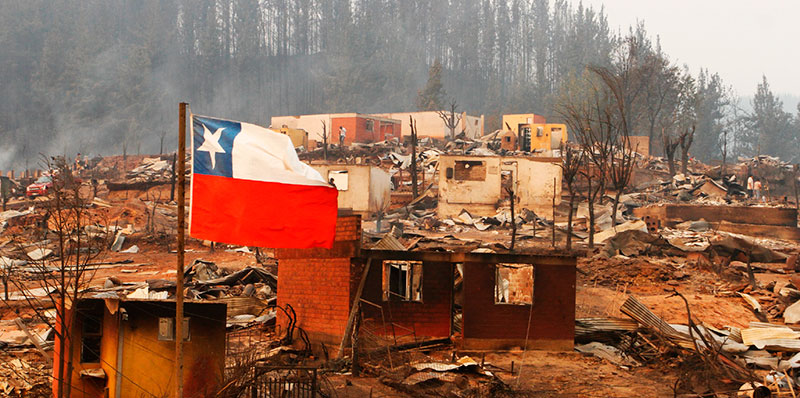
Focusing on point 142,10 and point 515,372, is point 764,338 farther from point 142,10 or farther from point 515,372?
point 142,10

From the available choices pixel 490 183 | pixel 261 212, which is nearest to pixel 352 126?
pixel 490 183

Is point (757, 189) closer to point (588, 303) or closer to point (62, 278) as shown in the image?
point (588, 303)

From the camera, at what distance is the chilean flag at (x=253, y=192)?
25.4 feet

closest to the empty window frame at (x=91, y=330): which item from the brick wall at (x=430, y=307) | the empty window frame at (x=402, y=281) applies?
the brick wall at (x=430, y=307)

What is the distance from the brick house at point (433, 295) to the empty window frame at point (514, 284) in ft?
0.14

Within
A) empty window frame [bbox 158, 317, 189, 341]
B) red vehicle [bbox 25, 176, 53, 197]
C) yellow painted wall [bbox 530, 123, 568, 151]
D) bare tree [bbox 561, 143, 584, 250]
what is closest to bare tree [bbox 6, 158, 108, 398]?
empty window frame [bbox 158, 317, 189, 341]

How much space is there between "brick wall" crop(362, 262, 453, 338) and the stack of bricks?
3.22 feet

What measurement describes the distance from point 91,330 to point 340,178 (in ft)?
101

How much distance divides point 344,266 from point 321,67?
106404 mm

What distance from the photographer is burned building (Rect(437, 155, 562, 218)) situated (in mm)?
39906

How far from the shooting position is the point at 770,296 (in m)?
20.6

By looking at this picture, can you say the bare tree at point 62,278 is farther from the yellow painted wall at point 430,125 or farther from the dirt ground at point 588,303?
the yellow painted wall at point 430,125

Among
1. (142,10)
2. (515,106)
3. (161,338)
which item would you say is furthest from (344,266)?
(142,10)

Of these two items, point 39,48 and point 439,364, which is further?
point 39,48
